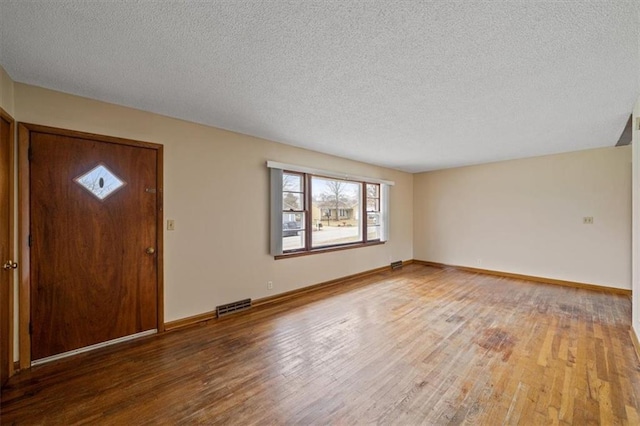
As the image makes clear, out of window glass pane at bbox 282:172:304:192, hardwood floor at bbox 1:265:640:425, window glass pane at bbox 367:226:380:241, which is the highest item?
window glass pane at bbox 282:172:304:192

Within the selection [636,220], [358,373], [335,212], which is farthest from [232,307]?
[636,220]

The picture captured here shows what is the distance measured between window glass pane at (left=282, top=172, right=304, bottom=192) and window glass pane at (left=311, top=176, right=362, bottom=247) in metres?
0.30

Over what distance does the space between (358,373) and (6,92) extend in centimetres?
370

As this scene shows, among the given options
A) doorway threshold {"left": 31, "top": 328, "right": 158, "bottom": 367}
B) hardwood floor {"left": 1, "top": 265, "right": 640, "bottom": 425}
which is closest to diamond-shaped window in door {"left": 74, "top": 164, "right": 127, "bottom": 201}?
doorway threshold {"left": 31, "top": 328, "right": 158, "bottom": 367}

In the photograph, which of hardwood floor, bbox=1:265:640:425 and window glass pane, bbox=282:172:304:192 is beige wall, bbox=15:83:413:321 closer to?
window glass pane, bbox=282:172:304:192

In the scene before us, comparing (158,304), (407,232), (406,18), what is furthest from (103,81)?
(407,232)

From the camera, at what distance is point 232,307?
138 inches

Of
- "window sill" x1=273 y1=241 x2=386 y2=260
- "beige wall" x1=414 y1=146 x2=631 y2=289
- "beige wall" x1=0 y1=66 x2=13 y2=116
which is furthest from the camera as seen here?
"beige wall" x1=414 y1=146 x2=631 y2=289

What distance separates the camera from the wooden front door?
235 centimetres

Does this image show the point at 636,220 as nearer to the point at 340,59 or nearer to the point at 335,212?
the point at 340,59

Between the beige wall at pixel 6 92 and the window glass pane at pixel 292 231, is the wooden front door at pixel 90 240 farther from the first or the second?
the window glass pane at pixel 292 231

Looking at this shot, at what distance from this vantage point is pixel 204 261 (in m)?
3.29

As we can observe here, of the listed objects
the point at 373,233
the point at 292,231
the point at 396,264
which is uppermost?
the point at 292,231

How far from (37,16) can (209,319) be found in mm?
3060
